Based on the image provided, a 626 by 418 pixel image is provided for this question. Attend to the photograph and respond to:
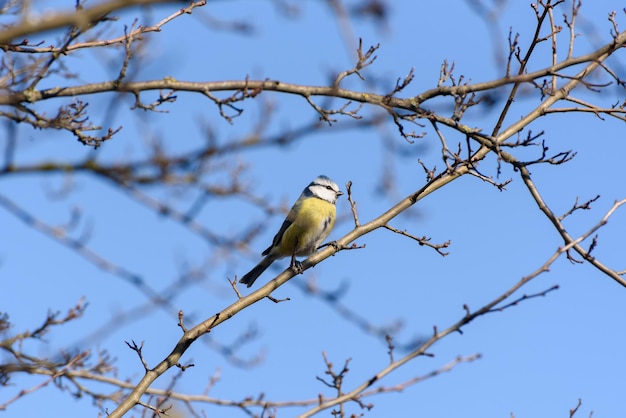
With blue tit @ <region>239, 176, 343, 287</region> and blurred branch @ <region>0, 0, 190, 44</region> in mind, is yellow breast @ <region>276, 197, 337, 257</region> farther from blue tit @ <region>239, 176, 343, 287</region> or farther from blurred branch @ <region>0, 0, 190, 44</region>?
blurred branch @ <region>0, 0, 190, 44</region>

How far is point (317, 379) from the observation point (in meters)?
3.87

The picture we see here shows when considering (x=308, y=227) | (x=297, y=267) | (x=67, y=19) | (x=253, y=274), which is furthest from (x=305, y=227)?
(x=67, y=19)

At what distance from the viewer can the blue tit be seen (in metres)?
6.64

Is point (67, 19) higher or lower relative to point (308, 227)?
lower

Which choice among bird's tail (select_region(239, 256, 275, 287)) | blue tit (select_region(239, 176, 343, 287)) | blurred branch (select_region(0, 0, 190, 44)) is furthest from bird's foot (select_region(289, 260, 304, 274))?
blurred branch (select_region(0, 0, 190, 44))

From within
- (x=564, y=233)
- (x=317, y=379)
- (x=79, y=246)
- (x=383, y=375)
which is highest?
(x=79, y=246)

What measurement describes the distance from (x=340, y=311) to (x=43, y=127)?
2.38m

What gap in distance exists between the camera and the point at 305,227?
6641 mm

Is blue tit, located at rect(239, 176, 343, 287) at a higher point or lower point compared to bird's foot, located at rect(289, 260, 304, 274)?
higher

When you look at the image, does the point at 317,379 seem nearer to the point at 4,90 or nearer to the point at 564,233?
the point at 564,233

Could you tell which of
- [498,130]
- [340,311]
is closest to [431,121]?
[498,130]

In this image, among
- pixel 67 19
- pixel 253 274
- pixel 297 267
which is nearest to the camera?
pixel 67 19

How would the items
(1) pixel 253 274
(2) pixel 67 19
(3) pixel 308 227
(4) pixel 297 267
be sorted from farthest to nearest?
(1) pixel 253 274, (3) pixel 308 227, (4) pixel 297 267, (2) pixel 67 19

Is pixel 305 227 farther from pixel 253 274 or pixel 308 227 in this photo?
pixel 253 274
